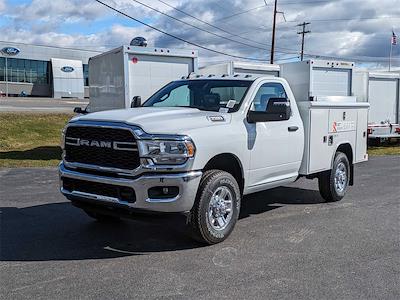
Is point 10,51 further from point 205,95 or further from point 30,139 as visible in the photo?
point 205,95

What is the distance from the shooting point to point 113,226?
22.1 feet

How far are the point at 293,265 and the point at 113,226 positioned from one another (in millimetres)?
2660

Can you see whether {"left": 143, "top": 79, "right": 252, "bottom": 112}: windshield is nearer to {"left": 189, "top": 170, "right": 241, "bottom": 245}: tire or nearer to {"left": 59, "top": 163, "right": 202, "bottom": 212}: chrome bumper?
{"left": 189, "top": 170, "right": 241, "bottom": 245}: tire

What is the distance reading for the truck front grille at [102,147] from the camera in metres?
5.38

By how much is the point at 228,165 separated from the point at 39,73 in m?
82.0

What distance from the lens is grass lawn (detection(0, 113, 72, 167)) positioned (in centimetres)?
1442

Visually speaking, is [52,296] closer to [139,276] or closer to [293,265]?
[139,276]

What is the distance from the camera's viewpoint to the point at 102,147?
220 inches

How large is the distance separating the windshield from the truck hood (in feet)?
1.16

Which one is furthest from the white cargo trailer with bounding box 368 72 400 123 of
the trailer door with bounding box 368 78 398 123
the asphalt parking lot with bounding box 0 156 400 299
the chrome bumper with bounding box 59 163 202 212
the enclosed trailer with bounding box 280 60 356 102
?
the chrome bumper with bounding box 59 163 202 212

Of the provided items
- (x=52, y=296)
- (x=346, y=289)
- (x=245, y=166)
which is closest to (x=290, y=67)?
(x=245, y=166)

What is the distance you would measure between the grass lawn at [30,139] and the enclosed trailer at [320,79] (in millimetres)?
6843

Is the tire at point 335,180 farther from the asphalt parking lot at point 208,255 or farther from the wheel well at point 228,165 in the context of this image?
the wheel well at point 228,165

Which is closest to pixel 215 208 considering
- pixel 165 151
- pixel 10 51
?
pixel 165 151
